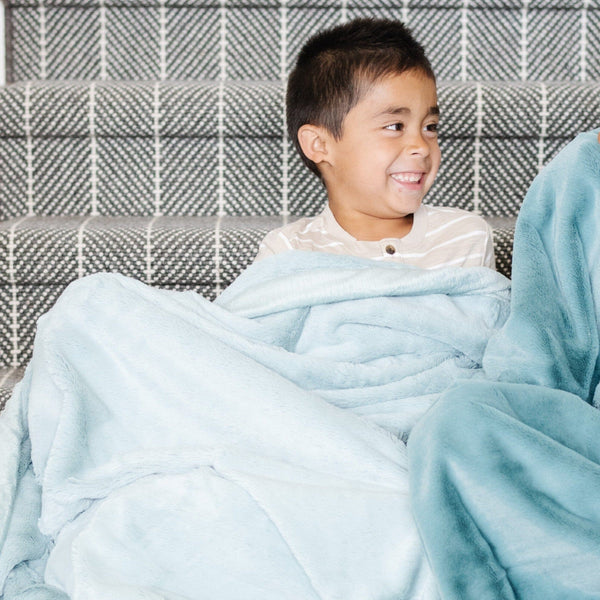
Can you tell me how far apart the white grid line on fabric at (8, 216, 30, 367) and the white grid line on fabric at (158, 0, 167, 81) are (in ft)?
1.83

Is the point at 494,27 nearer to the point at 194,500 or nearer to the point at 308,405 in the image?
the point at 308,405

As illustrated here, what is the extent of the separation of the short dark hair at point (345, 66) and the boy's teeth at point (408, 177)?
125 mm

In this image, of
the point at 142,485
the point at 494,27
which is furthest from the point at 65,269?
the point at 494,27

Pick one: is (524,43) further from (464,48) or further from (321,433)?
(321,433)

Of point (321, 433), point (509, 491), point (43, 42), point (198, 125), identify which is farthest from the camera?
point (43, 42)

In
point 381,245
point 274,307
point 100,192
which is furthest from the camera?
point 100,192

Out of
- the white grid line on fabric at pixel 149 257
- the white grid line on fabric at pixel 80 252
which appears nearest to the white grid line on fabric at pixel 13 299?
the white grid line on fabric at pixel 80 252

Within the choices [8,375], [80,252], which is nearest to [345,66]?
[80,252]

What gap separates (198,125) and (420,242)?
515mm

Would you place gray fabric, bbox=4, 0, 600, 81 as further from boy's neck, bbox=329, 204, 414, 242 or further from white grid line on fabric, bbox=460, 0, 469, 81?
boy's neck, bbox=329, 204, 414, 242

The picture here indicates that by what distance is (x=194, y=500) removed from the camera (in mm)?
870

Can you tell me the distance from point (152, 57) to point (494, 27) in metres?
0.75

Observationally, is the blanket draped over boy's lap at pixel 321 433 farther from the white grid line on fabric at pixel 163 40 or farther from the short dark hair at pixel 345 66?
the white grid line on fabric at pixel 163 40

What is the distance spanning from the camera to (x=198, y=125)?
5.19 ft
